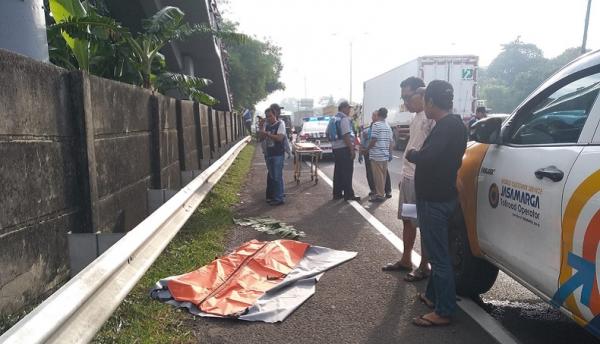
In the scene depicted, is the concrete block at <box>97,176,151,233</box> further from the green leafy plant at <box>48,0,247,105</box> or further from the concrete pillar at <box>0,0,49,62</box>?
the green leafy plant at <box>48,0,247,105</box>

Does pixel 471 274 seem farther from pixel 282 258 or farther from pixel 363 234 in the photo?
pixel 363 234

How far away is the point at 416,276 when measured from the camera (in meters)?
4.88

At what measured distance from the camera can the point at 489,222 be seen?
12.3 ft

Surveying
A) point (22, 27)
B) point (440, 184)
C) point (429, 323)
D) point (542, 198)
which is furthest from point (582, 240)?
point (22, 27)

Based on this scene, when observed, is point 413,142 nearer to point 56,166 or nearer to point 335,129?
point 56,166

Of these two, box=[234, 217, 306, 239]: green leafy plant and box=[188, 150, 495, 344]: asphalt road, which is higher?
box=[234, 217, 306, 239]: green leafy plant

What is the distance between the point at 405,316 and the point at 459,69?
2000 cm

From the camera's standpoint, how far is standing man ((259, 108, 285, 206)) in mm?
9078

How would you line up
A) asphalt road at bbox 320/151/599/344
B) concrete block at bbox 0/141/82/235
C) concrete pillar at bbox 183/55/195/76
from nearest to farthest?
concrete block at bbox 0/141/82/235 < asphalt road at bbox 320/151/599/344 < concrete pillar at bbox 183/55/195/76

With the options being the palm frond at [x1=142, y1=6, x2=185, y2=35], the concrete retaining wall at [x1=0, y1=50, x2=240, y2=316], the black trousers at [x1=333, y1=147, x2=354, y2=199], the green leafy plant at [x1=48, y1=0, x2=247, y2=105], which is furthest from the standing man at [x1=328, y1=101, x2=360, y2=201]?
the concrete retaining wall at [x1=0, y1=50, x2=240, y2=316]

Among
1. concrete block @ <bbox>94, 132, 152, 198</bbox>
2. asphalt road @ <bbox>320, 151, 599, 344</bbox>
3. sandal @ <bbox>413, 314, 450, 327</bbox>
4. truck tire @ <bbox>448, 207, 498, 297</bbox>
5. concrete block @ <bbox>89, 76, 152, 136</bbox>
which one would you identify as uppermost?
concrete block @ <bbox>89, 76, 152, 136</bbox>

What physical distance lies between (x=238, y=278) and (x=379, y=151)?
17.6 feet

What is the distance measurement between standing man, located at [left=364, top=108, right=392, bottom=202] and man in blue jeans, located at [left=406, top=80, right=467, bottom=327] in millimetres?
5357

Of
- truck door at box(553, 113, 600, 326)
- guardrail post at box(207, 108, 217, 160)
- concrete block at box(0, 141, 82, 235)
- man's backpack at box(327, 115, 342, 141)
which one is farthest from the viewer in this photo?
guardrail post at box(207, 108, 217, 160)
